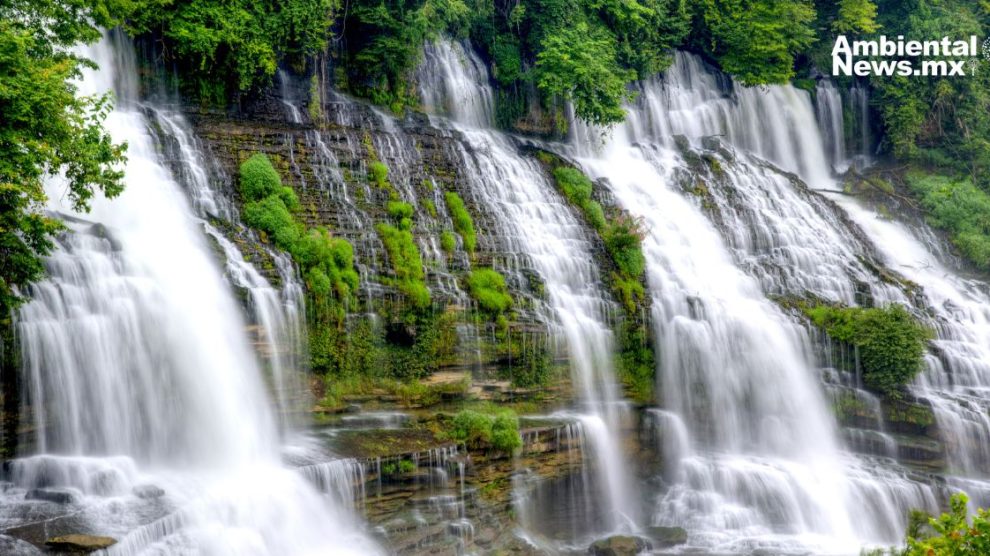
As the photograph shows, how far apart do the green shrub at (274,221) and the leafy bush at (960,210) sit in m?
26.2

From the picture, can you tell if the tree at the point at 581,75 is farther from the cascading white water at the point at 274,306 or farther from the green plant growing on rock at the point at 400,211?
the cascading white water at the point at 274,306

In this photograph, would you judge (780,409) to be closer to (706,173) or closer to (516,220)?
(516,220)

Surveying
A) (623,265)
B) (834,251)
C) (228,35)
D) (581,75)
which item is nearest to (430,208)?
(623,265)

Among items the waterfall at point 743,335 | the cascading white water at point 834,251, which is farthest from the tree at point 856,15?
the waterfall at point 743,335

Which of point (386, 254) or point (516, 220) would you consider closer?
point (386, 254)

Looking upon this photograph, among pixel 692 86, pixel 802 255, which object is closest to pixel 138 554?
pixel 802 255

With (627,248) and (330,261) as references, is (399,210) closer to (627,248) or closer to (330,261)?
(330,261)

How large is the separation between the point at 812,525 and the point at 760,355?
5087 millimetres

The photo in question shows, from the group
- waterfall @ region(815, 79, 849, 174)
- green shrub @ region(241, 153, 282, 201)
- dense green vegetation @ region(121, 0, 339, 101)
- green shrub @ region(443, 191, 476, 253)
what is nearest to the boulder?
green shrub @ region(443, 191, 476, 253)

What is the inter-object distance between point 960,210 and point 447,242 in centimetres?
2367

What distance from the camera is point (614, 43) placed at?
113 ft

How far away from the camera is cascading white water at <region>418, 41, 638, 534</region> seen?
2136 centimetres

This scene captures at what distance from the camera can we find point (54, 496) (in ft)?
46.0

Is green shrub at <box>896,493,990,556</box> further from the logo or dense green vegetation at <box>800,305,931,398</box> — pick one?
the logo
